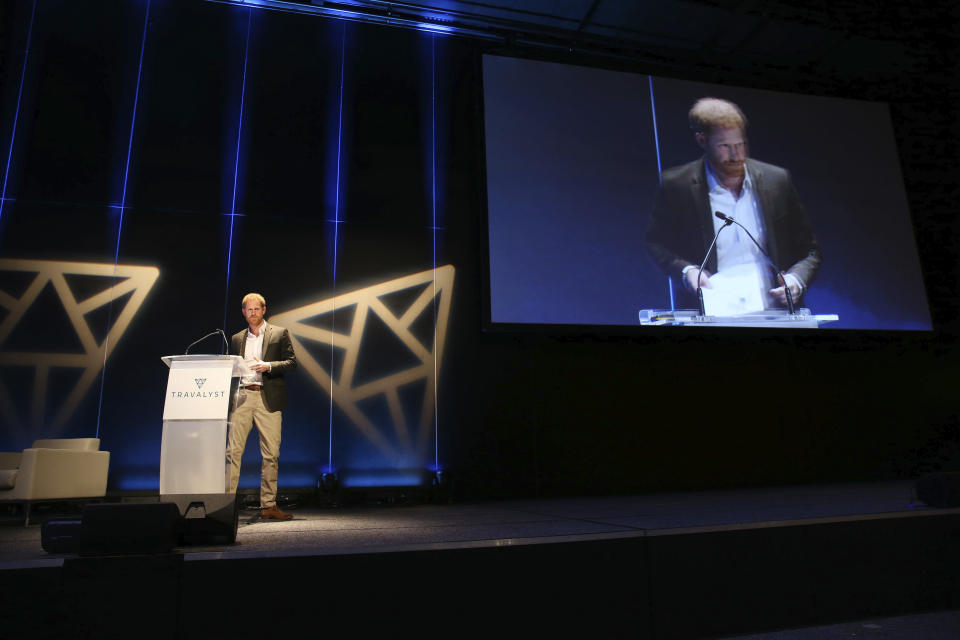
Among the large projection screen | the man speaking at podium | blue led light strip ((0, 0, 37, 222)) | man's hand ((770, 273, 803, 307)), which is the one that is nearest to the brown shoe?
the man speaking at podium

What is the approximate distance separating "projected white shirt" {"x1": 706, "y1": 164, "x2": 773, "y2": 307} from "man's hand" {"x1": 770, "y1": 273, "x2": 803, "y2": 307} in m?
0.08

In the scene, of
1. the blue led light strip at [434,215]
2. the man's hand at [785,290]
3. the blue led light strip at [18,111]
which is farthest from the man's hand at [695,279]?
the blue led light strip at [18,111]

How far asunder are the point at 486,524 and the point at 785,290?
3476mm

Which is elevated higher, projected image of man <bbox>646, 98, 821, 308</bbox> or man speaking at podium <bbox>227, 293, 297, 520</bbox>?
projected image of man <bbox>646, 98, 821, 308</bbox>

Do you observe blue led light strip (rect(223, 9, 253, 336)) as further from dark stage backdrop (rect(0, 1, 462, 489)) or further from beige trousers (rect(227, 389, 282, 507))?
beige trousers (rect(227, 389, 282, 507))

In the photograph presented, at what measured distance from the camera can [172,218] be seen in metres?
4.51

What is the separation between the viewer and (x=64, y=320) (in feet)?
13.8

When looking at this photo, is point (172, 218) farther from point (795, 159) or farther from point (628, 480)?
point (795, 159)

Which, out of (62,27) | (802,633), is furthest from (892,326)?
(62,27)

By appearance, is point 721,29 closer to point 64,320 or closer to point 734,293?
point 734,293

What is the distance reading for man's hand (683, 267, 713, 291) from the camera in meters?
4.73

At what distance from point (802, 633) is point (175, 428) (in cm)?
252

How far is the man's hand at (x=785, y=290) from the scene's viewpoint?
15.9 feet

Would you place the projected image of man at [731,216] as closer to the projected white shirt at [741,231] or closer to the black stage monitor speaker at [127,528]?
the projected white shirt at [741,231]
